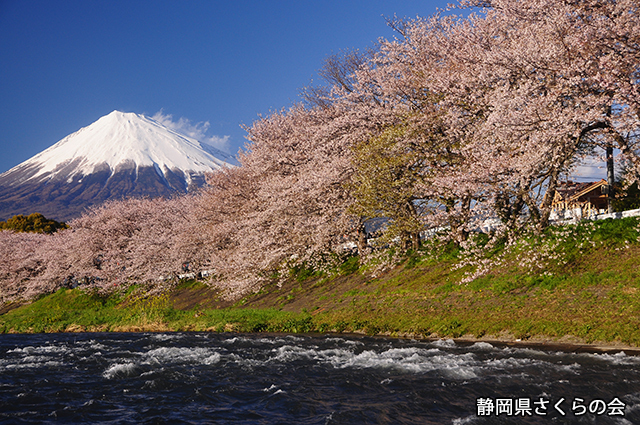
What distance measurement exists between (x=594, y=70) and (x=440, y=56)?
36.2 ft

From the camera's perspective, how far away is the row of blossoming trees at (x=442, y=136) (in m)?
16.2

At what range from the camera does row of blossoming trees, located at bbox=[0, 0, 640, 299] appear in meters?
16.2

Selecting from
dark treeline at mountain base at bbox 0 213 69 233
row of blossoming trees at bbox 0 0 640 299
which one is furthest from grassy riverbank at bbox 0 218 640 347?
dark treeline at mountain base at bbox 0 213 69 233

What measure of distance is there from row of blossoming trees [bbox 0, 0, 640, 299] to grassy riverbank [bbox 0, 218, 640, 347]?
1720 mm

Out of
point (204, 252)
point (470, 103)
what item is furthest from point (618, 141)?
point (204, 252)

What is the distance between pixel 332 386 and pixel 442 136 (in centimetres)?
1564

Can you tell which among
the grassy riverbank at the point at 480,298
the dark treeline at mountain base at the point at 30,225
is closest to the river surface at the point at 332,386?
the grassy riverbank at the point at 480,298

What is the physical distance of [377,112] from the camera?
26.9 meters

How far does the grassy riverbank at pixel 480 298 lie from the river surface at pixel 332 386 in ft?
6.44

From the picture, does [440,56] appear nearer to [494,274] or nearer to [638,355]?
[494,274]

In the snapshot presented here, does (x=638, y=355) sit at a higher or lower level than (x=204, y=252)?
lower

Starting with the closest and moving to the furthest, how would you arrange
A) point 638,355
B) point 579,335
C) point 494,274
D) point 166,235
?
point 638,355, point 579,335, point 494,274, point 166,235

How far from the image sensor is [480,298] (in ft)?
62.4

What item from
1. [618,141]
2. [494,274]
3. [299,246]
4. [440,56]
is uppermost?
[440,56]
